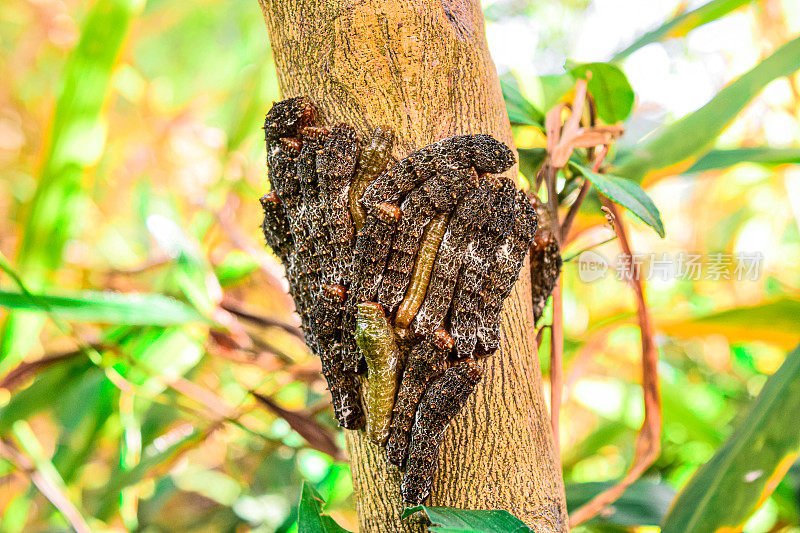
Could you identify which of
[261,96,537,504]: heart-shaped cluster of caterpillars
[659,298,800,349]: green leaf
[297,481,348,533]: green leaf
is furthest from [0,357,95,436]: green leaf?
[659,298,800,349]: green leaf

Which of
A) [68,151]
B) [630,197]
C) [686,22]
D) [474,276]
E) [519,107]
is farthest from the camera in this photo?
[68,151]

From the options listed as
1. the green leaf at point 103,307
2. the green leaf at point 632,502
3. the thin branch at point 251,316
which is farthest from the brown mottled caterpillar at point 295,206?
the green leaf at point 632,502

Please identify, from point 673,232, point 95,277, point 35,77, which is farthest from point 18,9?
point 673,232

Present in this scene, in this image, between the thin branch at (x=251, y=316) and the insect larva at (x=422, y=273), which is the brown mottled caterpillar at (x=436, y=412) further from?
the thin branch at (x=251, y=316)

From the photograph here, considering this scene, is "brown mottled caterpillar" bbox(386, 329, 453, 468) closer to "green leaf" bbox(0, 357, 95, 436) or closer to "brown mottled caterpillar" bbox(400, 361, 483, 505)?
"brown mottled caterpillar" bbox(400, 361, 483, 505)

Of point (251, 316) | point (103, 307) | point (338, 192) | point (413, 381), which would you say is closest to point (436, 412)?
point (413, 381)

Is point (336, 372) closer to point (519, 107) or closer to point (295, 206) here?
point (295, 206)
